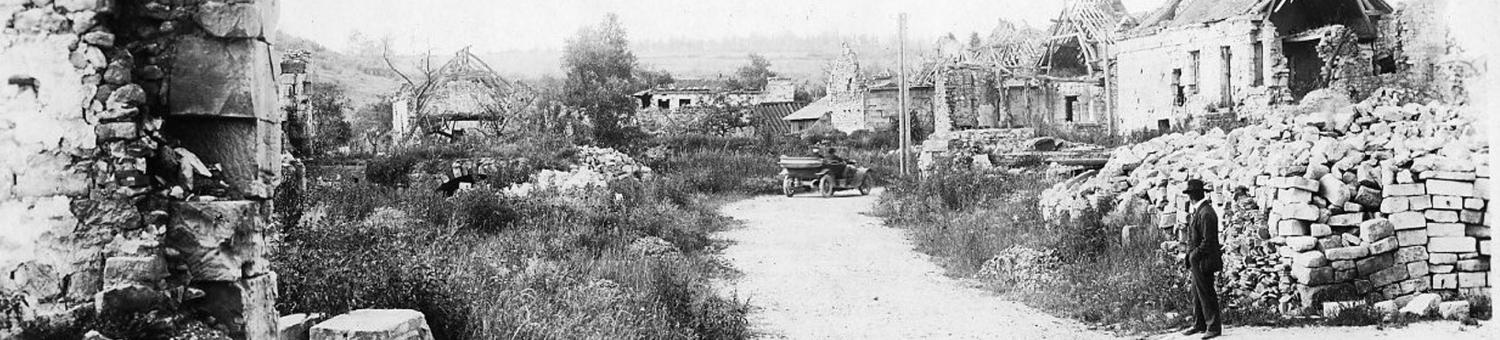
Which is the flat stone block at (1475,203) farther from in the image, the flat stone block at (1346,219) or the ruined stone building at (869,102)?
the ruined stone building at (869,102)

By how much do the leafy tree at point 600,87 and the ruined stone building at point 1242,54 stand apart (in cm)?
1433

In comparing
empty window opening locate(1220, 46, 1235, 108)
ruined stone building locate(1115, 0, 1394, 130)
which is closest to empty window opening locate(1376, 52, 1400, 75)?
ruined stone building locate(1115, 0, 1394, 130)

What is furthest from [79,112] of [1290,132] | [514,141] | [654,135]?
[654,135]

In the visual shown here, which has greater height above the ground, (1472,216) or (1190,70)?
(1190,70)

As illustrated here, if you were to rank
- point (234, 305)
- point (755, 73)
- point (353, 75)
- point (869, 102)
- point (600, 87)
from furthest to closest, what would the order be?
point (755, 73), point (353, 75), point (869, 102), point (600, 87), point (234, 305)

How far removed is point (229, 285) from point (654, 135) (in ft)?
A: 90.8

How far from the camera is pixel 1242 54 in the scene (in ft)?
76.6

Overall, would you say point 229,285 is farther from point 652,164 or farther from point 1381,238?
point 652,164

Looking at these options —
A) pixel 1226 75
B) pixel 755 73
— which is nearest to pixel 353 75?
pixel 755 73

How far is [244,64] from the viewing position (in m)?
3.68

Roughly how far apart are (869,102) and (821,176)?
15646 mm

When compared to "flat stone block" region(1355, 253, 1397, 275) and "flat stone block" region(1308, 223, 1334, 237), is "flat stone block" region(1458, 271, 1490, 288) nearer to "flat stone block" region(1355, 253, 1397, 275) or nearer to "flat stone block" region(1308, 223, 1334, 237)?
"flat stone block" region(1355, 253, 1397, 275)

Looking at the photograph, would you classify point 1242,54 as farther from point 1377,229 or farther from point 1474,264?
point 1377,229

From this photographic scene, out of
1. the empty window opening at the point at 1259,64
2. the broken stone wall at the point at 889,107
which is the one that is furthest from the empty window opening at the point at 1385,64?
the broken stone wall at the point at 889,107
